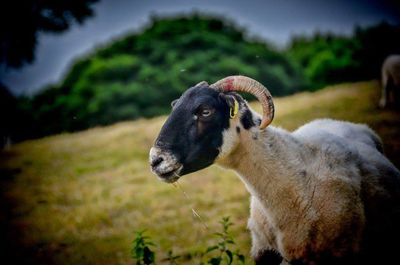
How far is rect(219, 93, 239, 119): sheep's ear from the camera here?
4.23 m

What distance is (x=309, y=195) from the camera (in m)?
4.23

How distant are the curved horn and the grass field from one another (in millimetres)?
3718

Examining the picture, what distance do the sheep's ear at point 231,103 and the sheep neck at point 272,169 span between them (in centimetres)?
30

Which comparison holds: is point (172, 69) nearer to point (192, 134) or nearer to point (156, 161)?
point (192, 134)

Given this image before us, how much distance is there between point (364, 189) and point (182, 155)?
7.48ft

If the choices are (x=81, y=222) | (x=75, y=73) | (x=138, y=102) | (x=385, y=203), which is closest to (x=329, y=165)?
(x=385, y=203)

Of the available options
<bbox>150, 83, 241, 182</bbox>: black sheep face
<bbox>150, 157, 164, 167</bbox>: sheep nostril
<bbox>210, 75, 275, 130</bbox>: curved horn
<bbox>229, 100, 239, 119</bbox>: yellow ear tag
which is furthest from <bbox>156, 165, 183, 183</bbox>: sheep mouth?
<bbox>210, 75, 275, 130</bbox>: curved horn

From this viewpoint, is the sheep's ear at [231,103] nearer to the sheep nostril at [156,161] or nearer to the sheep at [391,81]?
the sheep nostril at [156,161]

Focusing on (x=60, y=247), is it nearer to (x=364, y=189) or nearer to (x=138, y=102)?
(x=364, y=189)

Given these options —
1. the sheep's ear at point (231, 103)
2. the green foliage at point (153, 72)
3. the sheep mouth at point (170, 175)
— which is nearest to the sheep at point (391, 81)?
the sheep's ear at point (231, 103)

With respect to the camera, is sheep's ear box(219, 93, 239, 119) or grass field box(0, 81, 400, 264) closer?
sheep's ear box(219, 93, 239, 119)

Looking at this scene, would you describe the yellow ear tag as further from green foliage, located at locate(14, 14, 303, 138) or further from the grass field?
green foliage, located at locate(14, 14, 303, 138)

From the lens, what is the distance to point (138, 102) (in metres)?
25.3

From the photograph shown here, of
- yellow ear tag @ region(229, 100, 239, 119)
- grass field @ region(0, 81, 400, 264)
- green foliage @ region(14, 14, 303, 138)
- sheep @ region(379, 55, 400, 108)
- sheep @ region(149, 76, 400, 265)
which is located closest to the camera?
sheep @ region(149, 76, 400, 265)
